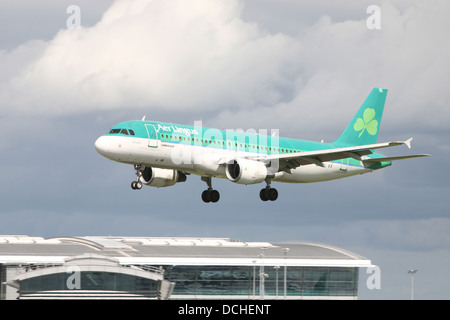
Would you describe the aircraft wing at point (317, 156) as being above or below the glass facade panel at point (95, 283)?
above

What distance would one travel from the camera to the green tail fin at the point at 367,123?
89938 millimetres

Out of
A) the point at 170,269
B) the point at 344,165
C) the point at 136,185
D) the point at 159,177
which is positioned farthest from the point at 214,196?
the point at 170,269

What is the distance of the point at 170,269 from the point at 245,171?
35133 mm

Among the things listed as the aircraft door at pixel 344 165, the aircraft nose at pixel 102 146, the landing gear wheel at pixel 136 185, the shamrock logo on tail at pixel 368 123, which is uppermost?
the shamrock logo on tail at pixel 368 123

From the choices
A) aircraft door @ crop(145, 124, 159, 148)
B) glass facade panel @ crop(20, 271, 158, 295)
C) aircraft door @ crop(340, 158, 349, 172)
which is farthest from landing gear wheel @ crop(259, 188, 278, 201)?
glass facade panel @ crop(20, 271, 158, 295)

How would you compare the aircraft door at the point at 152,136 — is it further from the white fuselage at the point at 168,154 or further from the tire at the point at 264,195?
the tire at the point at 264,195

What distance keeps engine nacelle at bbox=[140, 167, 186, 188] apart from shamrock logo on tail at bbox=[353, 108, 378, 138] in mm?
22161

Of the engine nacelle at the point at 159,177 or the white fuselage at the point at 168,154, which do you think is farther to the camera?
the engine nacelle at the point at 159,177

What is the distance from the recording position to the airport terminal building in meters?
93.2

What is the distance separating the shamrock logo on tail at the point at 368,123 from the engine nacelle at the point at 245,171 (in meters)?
19.7

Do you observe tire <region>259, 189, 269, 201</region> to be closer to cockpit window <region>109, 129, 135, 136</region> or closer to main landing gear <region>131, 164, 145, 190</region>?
main landing gear <region>131, 164, 145, 190</region>

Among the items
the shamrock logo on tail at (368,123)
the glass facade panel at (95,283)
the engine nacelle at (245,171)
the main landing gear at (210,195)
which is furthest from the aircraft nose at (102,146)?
the shamrock logo on tail at (368,123)
